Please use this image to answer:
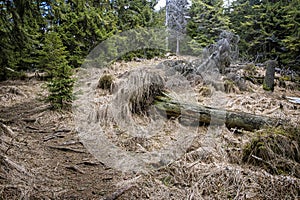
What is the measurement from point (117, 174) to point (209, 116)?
1.87m

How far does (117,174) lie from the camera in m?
2.24

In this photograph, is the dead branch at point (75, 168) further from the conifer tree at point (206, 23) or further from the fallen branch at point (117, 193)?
the conifer tree at point (206, 23)

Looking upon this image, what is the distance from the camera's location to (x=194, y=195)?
69.7 inches

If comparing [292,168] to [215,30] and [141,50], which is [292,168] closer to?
[141,50]

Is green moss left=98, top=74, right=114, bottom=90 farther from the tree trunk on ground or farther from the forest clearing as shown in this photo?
the tree trunk on ground

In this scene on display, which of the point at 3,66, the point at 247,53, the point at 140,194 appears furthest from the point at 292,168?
the point at 247,53

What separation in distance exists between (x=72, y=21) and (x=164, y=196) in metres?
6.40

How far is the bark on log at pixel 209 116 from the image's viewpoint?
3.09 metres

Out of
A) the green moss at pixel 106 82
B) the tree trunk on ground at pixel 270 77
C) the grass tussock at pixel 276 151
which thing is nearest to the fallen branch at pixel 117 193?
the grass tussock at pixel 276 151

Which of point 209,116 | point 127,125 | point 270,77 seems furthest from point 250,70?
point 127,125

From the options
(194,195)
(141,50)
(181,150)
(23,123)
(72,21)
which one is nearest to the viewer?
(194,195)

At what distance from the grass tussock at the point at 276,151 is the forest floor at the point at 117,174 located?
0.10 metres

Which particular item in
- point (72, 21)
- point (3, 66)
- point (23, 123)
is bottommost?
point (23, 123)

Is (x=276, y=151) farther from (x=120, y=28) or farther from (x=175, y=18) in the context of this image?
(x=175, y=18)
